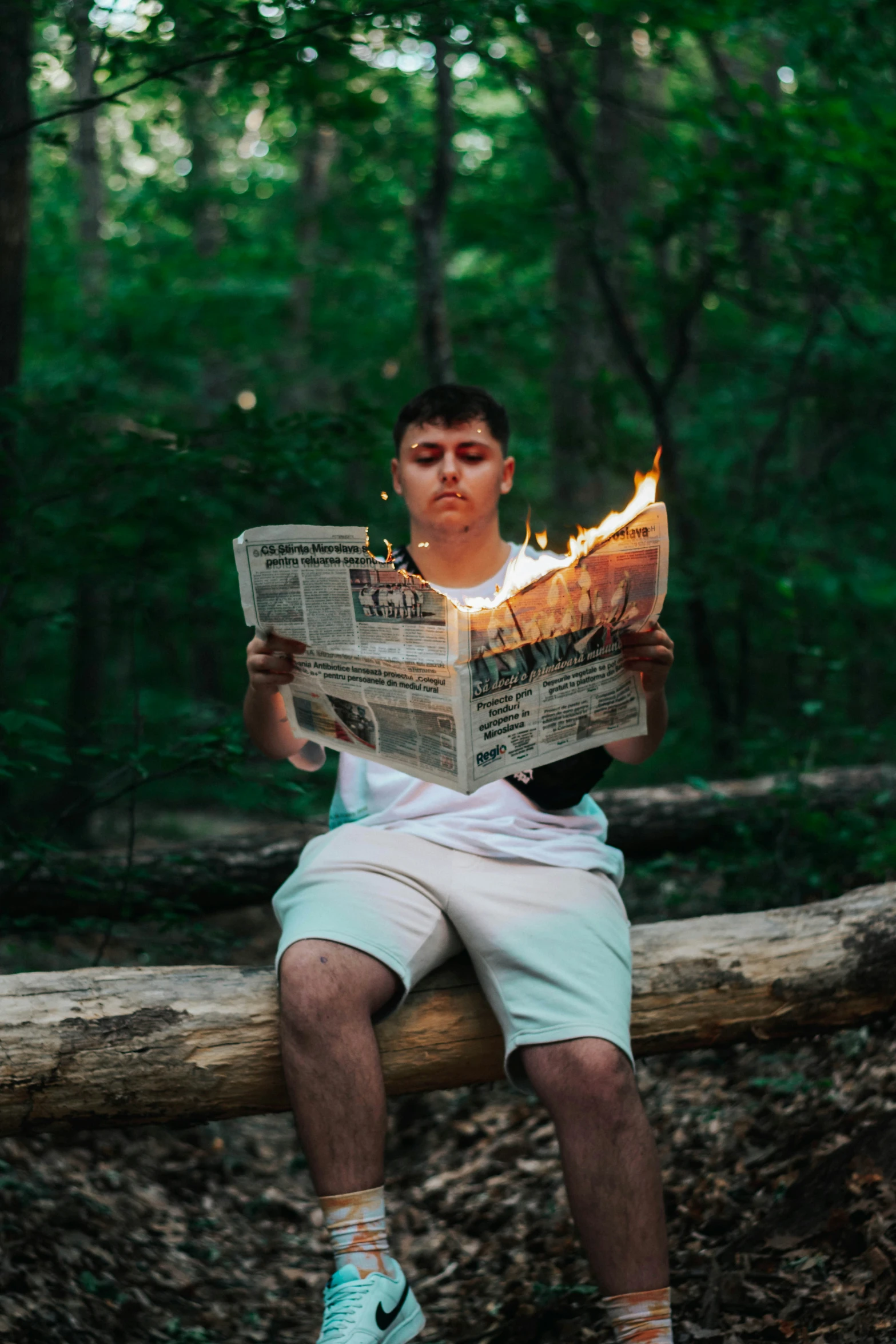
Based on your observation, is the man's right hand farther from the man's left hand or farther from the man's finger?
the man's left hand

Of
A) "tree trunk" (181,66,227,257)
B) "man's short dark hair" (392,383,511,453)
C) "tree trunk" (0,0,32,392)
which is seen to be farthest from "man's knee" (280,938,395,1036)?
"tree trunk" (181,66,227,257)

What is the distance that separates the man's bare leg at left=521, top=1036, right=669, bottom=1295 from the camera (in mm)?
1878

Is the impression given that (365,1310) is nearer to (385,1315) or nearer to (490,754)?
(385,1315)

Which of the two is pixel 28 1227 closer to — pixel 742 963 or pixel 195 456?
pixel 742 963

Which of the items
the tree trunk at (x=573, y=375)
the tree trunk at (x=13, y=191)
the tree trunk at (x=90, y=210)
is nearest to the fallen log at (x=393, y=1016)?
the tree trunk at (x=13, y=191)

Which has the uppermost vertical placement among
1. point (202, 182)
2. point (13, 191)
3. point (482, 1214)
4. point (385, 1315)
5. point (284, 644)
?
point (13, 191)

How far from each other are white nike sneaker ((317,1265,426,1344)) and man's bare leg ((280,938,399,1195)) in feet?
0.49

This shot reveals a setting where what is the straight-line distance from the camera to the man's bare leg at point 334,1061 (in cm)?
194

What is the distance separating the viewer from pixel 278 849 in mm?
4375

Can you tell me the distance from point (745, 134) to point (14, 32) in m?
3.19

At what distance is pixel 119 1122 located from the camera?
7.07 feet

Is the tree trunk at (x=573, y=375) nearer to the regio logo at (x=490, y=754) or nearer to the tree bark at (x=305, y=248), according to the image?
the tree bark at (x=305, y=248)

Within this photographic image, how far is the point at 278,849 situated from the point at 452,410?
2428 millimetres

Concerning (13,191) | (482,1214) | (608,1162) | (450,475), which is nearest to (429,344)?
(13,191)
